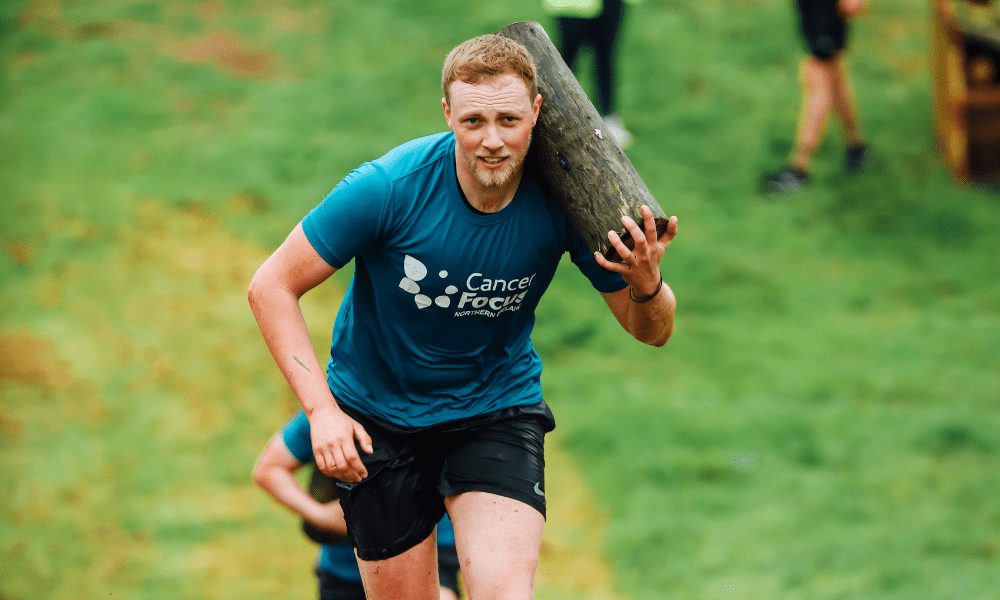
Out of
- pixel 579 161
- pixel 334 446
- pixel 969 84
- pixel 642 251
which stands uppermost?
pixel 579 161

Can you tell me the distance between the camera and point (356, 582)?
360cm

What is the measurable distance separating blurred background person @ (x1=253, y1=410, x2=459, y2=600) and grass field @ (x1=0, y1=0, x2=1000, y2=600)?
1314mm

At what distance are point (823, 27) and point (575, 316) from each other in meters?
3.05

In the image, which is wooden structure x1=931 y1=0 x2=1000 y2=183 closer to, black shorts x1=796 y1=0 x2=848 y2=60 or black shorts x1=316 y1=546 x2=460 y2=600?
black shorts x1=796 y1=0 x2=848 y2=60

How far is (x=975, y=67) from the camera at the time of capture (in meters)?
7.72

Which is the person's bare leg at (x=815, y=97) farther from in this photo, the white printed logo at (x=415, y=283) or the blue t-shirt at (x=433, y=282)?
the white printed logo at (x=415, y=283)

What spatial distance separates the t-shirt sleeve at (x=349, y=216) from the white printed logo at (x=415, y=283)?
0.15m

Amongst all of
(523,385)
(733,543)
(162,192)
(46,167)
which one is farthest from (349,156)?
(523,385)

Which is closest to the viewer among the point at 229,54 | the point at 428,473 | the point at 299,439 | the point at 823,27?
the point at 428,473

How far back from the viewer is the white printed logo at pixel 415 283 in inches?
103

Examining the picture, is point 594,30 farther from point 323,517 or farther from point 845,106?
point 323,517

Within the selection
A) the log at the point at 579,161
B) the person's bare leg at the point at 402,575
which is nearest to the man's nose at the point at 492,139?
the log at the point at 579,161

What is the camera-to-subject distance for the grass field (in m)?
4.94

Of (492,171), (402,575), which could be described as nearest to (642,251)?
Result: (492,171)
